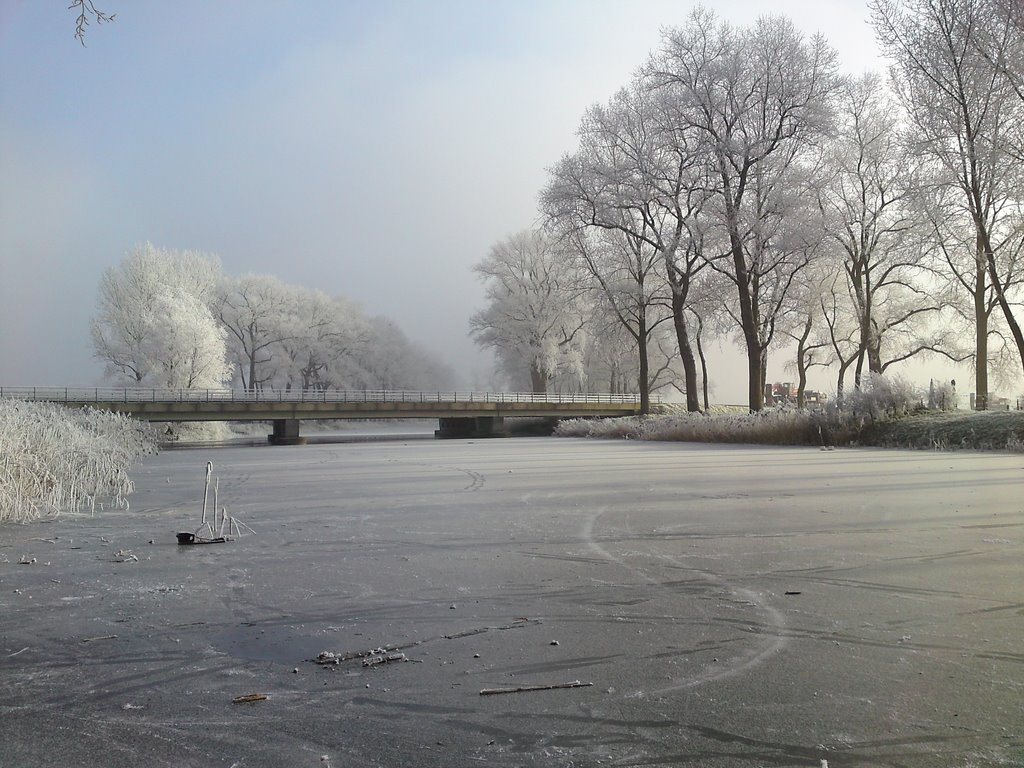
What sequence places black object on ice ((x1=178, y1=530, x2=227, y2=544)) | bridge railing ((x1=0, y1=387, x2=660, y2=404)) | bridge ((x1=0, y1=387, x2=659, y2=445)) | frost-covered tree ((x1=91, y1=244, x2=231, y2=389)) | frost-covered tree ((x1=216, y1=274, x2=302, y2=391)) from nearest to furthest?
black object on ice ((x1=178, y1=530, x2=227, y2=544)), bridge ((x1=0, y1=387, x2=659, y2=445)), bridge railing ((x1=0, y1=387, x2=660, y2=404)), frost-covered tree ((x1=91, y1=244, x2=231, y2=389)), frost-covered tree ((x1=216, y1=274, x2=302, y2=391))

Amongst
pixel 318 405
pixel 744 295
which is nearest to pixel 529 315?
pixel 318 405

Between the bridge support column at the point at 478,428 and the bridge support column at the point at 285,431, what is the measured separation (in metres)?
7.54

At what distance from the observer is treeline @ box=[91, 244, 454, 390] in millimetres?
39469

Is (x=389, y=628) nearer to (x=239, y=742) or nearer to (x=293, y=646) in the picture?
(x=293, y=646)

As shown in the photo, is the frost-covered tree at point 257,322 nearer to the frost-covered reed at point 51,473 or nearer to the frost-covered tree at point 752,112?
the frost-covered tree at point 752,112

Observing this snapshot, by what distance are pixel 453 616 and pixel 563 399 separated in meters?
40.6

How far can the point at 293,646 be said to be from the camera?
297 centimetres

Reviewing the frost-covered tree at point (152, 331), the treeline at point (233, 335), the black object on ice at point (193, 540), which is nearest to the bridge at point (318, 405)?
the frost-covered tree at point (152, 331)

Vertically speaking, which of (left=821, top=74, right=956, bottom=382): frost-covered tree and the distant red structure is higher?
(left=821, top=74, right=956, bottom=382): frost-covered tree

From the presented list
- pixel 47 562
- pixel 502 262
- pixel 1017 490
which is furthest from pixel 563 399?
pixel 47 562

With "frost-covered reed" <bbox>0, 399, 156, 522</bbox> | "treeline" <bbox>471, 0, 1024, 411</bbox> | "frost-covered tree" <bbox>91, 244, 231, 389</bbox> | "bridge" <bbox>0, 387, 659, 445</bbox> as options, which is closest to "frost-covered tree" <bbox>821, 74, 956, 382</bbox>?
"treeline" <bbox>471, 0, 1024, 411</bbox>

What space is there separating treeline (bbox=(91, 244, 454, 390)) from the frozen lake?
36.0 m

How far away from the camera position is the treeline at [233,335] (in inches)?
1554

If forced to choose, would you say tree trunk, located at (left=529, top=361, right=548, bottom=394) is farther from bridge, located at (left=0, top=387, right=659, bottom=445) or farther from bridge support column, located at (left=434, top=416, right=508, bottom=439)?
bridge support column, located at (left=434, top=416, right=508, bottom=439)
